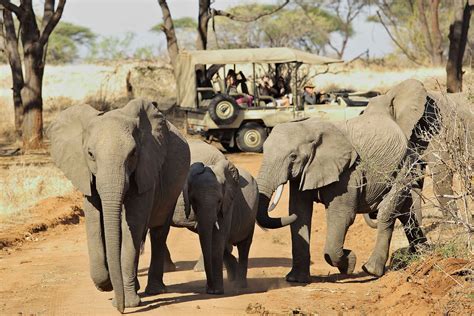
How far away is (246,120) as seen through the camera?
25016 mm

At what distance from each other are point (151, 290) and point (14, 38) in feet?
61.9

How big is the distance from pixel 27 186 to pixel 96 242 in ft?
30.1

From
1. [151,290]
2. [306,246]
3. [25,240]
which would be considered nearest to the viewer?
[151,290]

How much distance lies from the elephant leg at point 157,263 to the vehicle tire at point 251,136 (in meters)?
14.9

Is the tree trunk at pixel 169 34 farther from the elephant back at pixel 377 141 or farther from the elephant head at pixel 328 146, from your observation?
the elephant back at pixel 377 141

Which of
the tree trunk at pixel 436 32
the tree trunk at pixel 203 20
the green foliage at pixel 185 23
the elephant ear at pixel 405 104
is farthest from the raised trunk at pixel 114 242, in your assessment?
the green foliage at pixel 185 23

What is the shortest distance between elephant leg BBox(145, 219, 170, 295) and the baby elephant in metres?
0.39

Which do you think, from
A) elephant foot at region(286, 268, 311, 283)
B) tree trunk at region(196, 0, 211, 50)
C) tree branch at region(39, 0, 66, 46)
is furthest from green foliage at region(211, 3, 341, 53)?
elephant foot at region(286, 268, 311, 283)

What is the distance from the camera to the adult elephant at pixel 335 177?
1080cm

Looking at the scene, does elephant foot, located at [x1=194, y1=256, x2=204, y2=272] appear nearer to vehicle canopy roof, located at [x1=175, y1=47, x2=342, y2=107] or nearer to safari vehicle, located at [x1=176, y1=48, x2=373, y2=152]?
safari vehicle, located at [x1=176, y1=48, x2=373, y2=152]

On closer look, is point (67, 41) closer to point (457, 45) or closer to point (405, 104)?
point (457, 45)

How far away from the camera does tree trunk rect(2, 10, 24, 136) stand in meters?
26.0

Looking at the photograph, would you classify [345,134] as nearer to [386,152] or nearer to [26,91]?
[386,152]

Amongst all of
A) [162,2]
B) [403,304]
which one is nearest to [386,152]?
[403,304]
